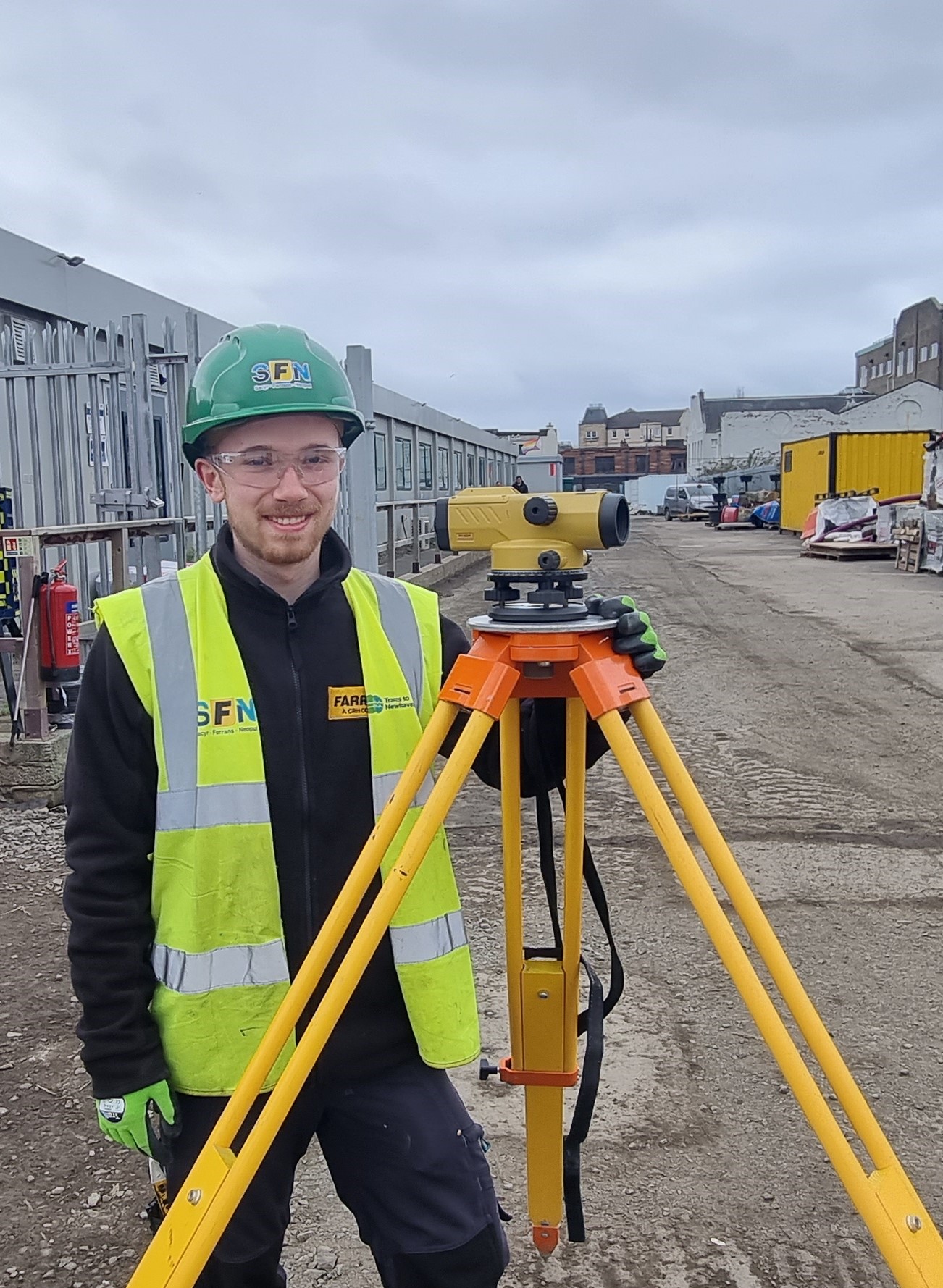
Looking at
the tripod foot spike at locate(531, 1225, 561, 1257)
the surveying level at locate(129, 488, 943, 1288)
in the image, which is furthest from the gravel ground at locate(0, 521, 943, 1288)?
the surveying level at locate(129, 488, 943, 1288)

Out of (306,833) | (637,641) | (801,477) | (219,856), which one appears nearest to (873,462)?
(801,477)

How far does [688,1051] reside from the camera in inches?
129

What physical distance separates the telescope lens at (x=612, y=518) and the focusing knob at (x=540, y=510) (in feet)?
0.26

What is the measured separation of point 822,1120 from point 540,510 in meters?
0.95

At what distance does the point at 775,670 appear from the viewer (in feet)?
31.3

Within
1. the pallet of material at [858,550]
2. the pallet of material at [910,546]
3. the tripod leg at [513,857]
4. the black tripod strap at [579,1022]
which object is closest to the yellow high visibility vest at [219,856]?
the tripod leg at [513,857]

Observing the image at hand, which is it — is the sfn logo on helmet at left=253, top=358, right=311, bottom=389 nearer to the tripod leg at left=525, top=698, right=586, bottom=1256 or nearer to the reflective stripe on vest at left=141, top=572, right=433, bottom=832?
the reflective stripe on vest at left=141, top=572, right=433, bottom=832

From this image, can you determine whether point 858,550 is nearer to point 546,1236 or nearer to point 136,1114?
point 546,1236

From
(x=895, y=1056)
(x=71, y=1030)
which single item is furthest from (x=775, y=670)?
(x=71, y=1030)

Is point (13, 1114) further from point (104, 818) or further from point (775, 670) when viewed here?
point (775, 670)

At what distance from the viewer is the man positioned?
5.58 ft

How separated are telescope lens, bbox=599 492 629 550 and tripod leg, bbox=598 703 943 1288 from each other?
43 centimetres

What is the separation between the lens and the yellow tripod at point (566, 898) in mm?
1342

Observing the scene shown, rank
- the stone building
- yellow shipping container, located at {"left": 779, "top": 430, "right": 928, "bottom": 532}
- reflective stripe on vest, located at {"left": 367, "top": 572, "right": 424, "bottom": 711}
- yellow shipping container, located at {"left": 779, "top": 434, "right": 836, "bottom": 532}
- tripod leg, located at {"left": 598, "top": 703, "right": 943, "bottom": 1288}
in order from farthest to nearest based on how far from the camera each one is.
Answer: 1. the stone building
2. yellow shipping container, located at {"left": 779, "top": 434, "right": 836, "bottom": 532}
3. yellow shipping container, located at {"left": 779, "top": 430, "right": 928, "bottom": 532}
4. reflective stripe on vest, located at {"left": 367, "top": 572, "right": 424, "bottom": 711}
5. tripod leg, located at {"left": 598, "top": 703, "right": 943, "bottom": 1288}
